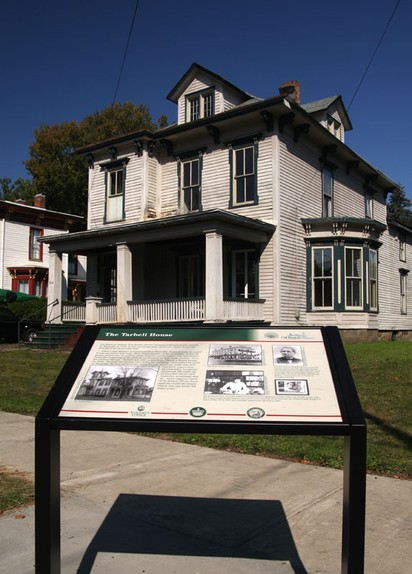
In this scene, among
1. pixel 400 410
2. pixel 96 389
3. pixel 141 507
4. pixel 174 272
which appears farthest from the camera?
pixel 174 272

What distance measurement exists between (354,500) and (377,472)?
3.15 m

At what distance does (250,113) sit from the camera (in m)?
18.9

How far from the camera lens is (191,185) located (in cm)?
2105

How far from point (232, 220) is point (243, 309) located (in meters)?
2.90

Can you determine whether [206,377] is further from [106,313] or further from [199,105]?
[199,105]

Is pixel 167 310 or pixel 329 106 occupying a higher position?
pixel 329 106

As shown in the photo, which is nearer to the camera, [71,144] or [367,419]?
[367,419]

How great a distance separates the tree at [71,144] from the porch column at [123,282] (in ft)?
87.4

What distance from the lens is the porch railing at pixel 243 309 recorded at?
17453mm

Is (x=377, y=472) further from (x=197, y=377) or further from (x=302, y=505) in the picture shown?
(x=197, y=377)

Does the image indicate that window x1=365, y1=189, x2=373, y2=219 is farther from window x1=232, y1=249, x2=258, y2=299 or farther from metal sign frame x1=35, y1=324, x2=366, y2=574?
metal sign frame x1=35, y1=324, x2=366, y2=574

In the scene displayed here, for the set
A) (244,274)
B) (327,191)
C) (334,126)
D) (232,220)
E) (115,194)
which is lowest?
(244,274)

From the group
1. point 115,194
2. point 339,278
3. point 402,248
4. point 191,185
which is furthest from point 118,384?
point 402,248

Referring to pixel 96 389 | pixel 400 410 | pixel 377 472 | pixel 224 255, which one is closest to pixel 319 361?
pixel 96 389
